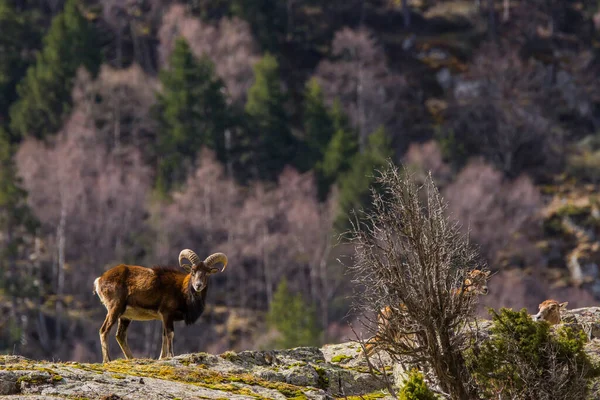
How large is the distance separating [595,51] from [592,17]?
18.0 feet

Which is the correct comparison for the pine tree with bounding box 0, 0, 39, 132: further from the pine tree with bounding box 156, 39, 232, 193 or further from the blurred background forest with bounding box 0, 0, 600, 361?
the pine tree with bounding box 156, 39, 232, 193

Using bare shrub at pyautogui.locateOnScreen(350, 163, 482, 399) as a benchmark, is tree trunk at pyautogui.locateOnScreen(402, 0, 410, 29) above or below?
above

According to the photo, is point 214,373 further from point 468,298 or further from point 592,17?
point 592,17

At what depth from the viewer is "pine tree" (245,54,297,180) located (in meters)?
114

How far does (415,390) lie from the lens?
21484 millimetres

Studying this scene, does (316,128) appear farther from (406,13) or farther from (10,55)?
(406,13)

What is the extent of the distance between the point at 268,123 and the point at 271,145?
80.2 inches

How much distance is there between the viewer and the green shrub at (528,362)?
75.0ft

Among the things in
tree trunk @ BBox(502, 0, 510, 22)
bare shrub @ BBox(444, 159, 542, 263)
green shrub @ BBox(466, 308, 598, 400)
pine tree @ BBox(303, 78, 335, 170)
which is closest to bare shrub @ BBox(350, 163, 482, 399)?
green shrub @ BBox(466, 308, 598, 400)

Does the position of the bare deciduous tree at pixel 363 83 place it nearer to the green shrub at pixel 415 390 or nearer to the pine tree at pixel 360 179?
the pine tree at pixel 360 179

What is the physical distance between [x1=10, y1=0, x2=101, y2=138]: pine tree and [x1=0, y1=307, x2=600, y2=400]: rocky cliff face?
9131 centimetres

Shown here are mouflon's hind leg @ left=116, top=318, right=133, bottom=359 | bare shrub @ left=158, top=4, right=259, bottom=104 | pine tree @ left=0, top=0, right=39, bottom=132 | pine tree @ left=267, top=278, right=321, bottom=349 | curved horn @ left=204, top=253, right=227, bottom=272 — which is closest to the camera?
mouflon's hind leg @ left=116, top=318, right=133, bottom=359

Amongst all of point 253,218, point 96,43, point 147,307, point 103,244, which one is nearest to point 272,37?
point 96,43

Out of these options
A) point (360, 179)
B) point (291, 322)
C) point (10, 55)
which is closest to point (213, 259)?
point (291, 322)
